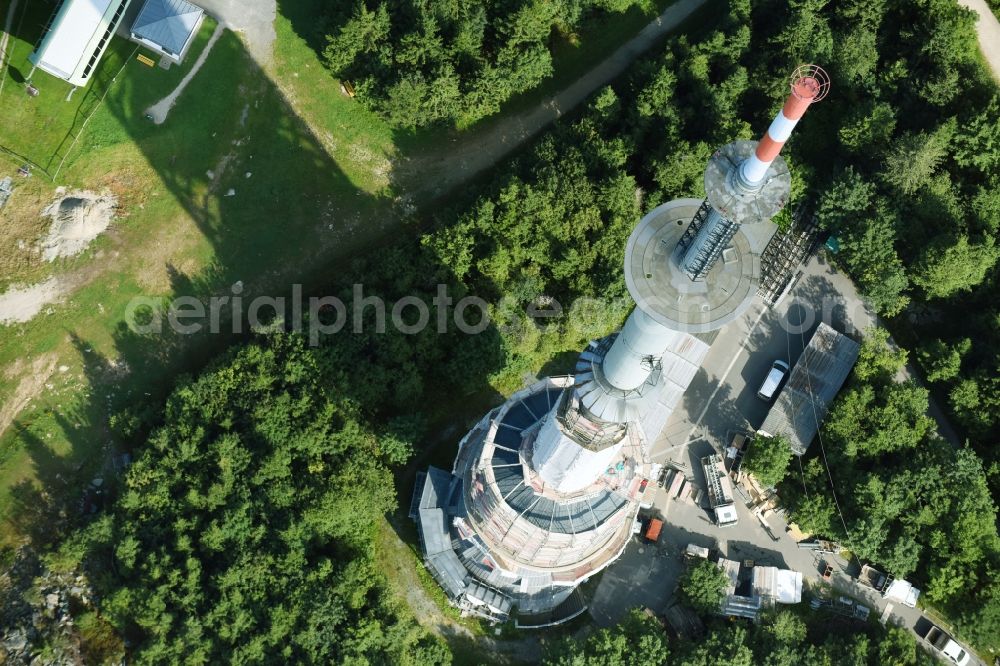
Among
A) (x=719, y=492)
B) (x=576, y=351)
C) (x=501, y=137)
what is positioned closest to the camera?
(x=719, y=492)

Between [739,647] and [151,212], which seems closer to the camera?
[739,647]

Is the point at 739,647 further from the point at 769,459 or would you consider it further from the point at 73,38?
the point at 73,38

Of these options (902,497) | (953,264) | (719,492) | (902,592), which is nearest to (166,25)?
(719,492)

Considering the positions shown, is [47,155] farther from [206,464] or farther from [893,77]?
[893,77]

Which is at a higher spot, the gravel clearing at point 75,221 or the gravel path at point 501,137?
the gravel path at point 501,137

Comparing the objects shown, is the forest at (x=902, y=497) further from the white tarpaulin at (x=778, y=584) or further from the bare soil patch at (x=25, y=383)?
the bare soil patch at (x=25, y=383)

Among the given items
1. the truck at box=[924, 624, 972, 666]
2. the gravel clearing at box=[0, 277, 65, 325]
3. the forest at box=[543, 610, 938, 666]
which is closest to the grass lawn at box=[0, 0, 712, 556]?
the gravel clearing at box=[0, 277, 65, 325]

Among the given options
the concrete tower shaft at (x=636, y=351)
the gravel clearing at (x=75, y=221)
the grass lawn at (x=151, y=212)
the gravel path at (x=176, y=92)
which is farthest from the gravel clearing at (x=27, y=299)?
the concrete tower shaft at (x=636, y=351)
